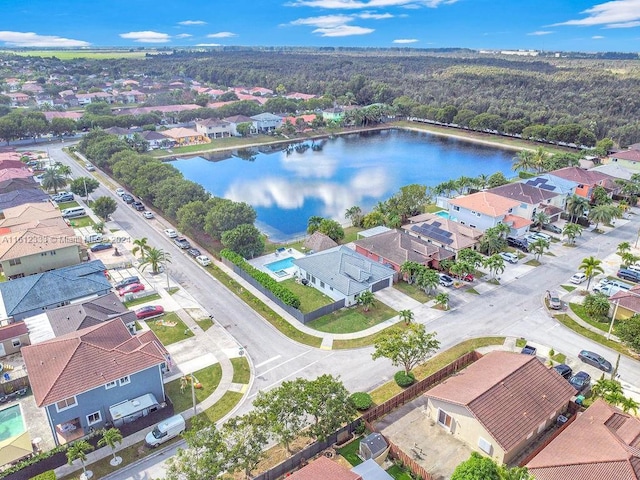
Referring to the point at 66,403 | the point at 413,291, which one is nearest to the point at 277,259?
the point at 413,291

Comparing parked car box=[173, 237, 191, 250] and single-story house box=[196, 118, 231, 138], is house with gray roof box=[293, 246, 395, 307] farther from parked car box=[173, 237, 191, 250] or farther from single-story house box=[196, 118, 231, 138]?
single-story house box=[196, 118, 231, 138]

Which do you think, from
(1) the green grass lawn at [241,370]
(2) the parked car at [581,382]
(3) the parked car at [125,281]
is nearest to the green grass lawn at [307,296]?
(1) the green grass lawn at [241,370]

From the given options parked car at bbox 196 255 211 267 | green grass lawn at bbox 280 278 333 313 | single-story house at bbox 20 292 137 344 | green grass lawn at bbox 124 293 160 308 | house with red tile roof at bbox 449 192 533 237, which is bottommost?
green grass lawn at bbox 280 278 333 313

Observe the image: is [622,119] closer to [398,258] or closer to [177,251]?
[398,258]

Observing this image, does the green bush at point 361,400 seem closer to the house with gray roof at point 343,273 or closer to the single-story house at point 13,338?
the house with gray roof at point 343,273

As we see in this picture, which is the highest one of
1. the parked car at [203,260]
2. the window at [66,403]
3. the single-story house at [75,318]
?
the single-story house at [75,318]

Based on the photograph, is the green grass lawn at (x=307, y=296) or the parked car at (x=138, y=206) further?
the parked car at (x=138, y=206)

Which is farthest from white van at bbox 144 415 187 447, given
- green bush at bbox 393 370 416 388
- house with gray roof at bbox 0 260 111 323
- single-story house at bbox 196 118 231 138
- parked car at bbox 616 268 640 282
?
single-story house at bbox 196 118 231 138
